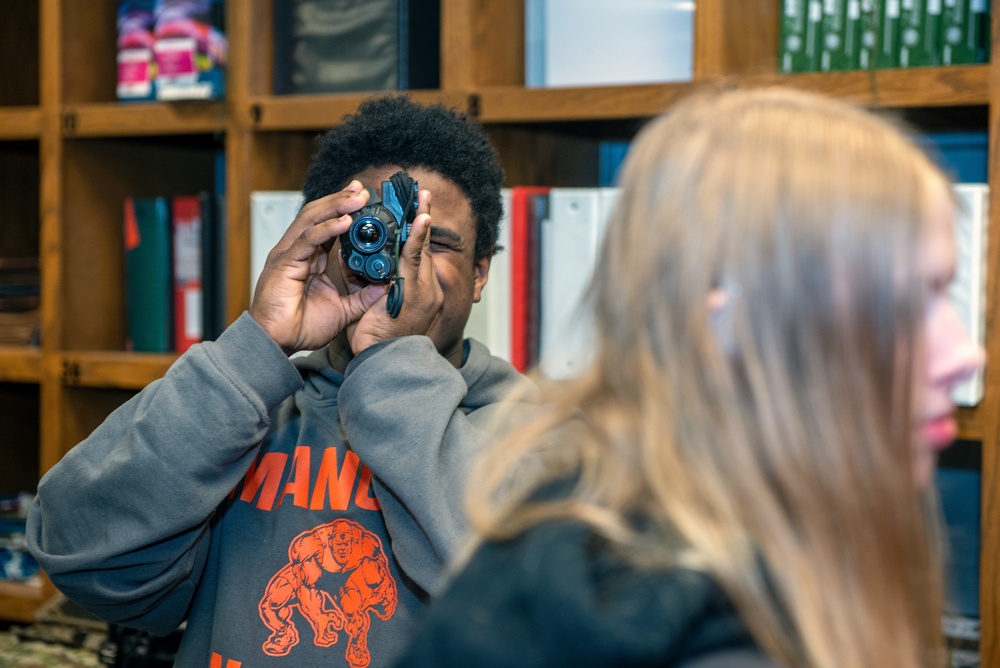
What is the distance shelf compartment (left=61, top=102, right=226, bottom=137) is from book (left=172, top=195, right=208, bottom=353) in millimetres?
128

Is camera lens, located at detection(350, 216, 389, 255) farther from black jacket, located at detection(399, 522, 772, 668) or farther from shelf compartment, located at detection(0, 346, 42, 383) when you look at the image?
shelf compartment, located at detection(0, 346, 42, 383)

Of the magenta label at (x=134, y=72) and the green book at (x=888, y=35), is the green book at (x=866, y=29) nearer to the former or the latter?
the green book at (x=888, y=35)

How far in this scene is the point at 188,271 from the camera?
6.13 ft

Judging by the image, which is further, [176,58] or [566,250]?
[176,58]

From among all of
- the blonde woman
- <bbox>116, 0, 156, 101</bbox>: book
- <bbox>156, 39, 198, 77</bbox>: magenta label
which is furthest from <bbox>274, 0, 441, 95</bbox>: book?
the blonde woman

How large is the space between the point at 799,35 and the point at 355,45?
690 mm

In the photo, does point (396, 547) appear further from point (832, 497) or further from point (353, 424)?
point (832, 497)

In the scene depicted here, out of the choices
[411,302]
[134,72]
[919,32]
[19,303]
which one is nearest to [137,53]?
[134,72]

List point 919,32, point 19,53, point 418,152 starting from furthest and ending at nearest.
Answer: point 19,53, point 919,32, point 418,152

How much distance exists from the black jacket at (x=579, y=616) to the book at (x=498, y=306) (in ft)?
3.57

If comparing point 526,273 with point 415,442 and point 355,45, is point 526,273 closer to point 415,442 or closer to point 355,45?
point 355,45

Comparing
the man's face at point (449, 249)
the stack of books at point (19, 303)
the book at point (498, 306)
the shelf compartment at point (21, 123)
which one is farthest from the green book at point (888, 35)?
the stack of books at point (19, 303)

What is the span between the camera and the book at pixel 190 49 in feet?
5.84

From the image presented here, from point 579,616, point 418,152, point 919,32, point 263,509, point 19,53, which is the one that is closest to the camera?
point 579,616
